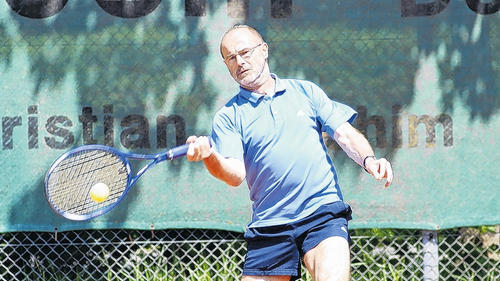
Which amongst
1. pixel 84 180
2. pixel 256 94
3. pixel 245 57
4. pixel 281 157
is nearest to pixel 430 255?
pixel 281 157

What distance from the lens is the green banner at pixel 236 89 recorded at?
4910 millimetres

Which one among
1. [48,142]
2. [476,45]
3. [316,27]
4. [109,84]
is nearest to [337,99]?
[316,27]

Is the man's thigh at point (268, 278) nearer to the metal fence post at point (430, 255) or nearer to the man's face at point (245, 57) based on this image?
the man's face at point (245, 57)

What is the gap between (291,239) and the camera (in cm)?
356

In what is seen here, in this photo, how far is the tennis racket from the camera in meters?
3.62

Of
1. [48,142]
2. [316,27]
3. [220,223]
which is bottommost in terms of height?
[220,223]

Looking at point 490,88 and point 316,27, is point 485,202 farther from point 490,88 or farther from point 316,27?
point 316,27

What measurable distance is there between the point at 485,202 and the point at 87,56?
2509 millimetres

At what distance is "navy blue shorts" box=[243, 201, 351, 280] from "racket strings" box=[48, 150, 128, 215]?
641 millimetres

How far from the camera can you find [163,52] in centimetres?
492

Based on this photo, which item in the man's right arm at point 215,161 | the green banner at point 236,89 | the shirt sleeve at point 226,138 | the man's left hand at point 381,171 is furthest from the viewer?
the green banner at point 236,89

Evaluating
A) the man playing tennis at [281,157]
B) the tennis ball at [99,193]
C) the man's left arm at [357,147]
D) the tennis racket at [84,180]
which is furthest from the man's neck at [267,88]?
the tennis ball at [99,193]

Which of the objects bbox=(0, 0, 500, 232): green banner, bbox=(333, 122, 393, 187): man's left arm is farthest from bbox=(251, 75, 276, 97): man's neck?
bbox=(0, 0, 500, 232): green banner

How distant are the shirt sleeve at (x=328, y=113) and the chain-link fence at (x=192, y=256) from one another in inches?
61.7
